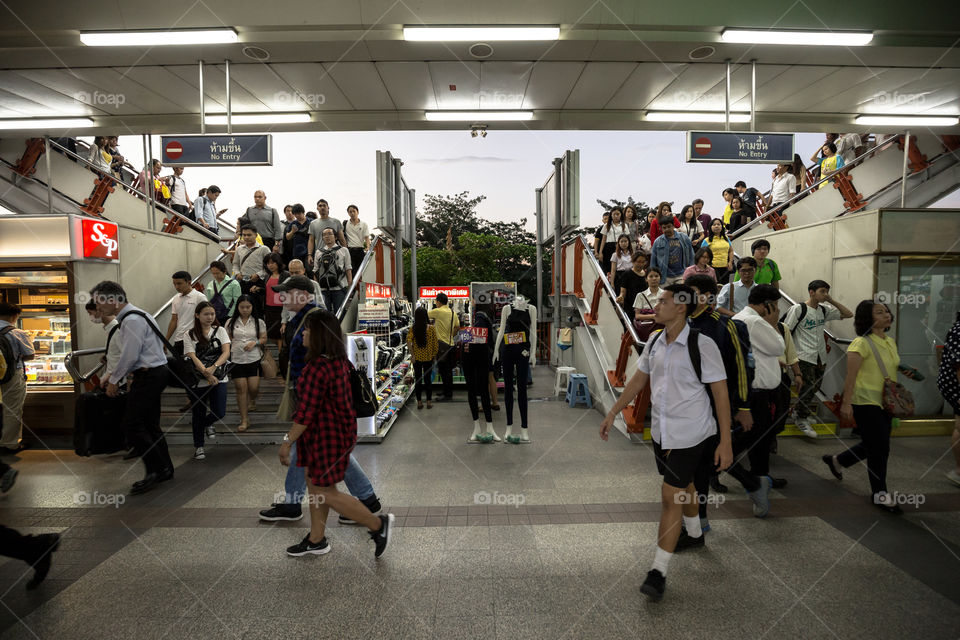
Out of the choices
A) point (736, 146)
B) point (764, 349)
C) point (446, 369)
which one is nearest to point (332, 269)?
point (446, 369)

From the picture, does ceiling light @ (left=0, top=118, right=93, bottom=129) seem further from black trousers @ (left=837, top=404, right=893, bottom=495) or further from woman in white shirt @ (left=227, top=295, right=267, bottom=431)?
black trousers @ (left=837, top=404, right=893, bottom=495)

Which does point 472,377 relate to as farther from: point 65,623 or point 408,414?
point 65,623

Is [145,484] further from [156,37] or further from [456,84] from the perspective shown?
[456,84]

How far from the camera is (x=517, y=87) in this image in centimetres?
795

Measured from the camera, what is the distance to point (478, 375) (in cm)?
629

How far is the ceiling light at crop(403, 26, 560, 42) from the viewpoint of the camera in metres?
6.03

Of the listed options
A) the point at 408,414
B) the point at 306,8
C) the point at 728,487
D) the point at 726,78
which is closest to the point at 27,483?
the point at 408,414

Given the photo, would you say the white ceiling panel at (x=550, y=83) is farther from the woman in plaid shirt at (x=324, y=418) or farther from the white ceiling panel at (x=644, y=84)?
the woman in plaid shirt at (x=324, y=418)

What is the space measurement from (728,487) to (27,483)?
263 inches

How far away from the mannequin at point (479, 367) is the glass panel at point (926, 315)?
5.35m

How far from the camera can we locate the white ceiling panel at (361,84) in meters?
7.17

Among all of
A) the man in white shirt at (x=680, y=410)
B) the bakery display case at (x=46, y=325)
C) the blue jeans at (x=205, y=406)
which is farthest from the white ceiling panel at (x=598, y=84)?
the bakery display case at (x=46, y=325)

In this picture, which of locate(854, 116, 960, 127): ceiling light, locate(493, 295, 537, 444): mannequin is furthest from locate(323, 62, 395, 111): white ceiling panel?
locate(854, 116, 960, 127): ceiling light

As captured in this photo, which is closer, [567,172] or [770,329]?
[770,329]
